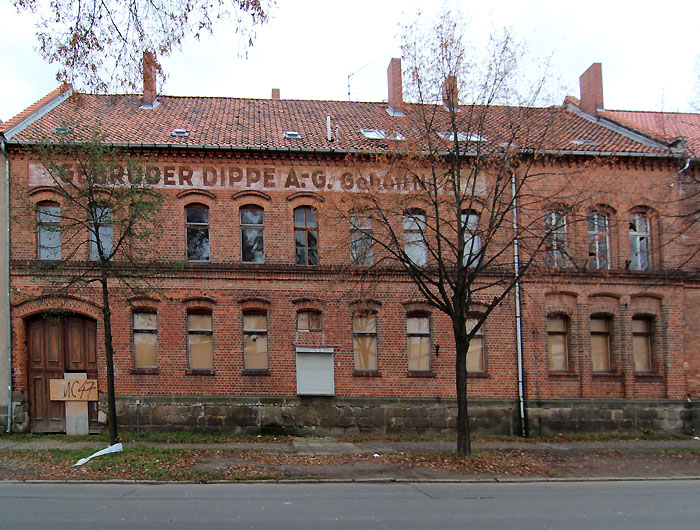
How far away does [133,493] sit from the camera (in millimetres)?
9953

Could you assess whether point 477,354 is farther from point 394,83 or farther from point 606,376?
point 394,83

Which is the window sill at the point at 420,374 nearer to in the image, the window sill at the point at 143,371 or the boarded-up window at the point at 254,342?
the boarded-up window at the point at 254,342

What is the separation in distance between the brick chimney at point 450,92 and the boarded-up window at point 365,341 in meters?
6.94

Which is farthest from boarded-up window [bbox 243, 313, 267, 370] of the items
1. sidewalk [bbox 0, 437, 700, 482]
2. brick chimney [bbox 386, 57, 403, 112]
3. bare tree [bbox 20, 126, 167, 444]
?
brick chimney [bbox 386, 57, 403, 112]

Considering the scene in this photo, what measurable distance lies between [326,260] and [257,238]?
2216mm

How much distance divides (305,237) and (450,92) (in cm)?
647

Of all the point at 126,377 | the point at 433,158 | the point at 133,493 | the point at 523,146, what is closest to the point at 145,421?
the point at 126,377

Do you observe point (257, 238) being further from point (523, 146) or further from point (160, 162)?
point (523, 146)

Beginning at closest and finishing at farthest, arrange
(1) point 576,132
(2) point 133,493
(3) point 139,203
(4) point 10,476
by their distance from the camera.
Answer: (2) point 133,493 → (4) point 10,476 → (3) point 139,203 → (1) point 576,132

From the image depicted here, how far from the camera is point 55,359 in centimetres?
1650

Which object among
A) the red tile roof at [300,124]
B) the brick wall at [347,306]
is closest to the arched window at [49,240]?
the brick wall at [347,306]

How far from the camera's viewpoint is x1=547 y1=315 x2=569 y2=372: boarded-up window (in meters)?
18.1

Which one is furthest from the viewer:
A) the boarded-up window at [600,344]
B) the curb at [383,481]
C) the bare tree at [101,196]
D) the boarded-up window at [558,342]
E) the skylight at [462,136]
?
the boarded-up window at [600,344]

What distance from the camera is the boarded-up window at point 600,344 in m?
18.4
